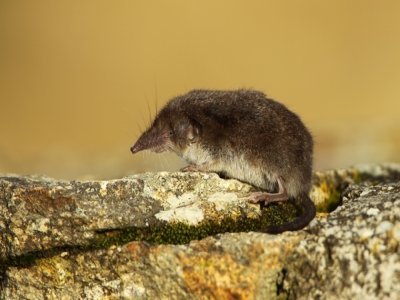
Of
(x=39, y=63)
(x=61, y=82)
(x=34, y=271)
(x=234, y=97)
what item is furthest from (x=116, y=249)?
(x=39, y=63)

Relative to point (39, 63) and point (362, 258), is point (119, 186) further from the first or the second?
point (39, 63)

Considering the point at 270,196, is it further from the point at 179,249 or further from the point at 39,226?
the point at 39,226

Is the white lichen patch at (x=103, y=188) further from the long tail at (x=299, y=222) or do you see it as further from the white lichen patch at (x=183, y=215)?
the long tail at (x=299, y=222)

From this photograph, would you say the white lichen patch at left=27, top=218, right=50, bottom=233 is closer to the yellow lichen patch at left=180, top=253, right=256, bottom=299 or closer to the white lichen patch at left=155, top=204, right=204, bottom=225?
the white lichen patch at left=155, top=204, right=204, bottom=225

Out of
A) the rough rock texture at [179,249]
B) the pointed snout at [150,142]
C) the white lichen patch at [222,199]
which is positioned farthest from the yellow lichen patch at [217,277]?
the pointed snout at [150,142]

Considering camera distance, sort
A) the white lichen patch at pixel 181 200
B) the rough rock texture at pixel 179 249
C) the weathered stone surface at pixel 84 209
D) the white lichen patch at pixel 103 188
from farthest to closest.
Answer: the white lichen patch at pixel 181 200 → the white lichen patch at pixel 103 188 → the weathered stone surface at pixel 84 209 → the rough rock texture at pixel 179 249

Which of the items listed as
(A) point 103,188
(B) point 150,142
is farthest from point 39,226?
(B) point 150,142

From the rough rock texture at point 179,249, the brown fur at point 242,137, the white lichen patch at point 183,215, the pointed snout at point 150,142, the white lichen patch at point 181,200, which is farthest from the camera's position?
the pointed snout at point 150,142
